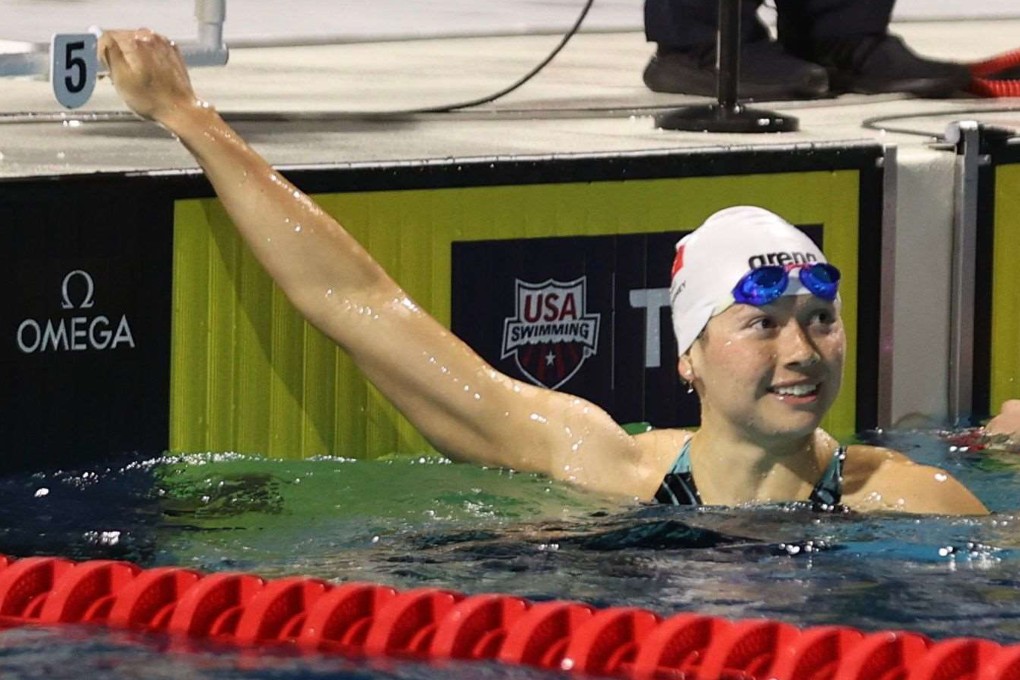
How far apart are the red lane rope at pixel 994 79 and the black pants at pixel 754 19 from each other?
1.21ft

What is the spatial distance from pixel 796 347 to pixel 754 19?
2.99 m

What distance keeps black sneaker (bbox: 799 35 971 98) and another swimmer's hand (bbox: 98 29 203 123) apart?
2974 millimetres

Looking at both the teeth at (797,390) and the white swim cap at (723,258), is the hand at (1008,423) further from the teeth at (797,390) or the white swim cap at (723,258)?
the teeth at (797,390)

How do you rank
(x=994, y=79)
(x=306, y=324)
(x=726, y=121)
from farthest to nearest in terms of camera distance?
(x=994, y=79)
(x=726, y=121)
(x=306, y=324)

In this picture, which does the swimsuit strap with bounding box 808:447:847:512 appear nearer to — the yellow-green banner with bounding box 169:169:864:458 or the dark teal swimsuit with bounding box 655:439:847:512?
the dark teal swimsuit with bounding box 655:439:847:512

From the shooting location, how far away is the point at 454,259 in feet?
14.1

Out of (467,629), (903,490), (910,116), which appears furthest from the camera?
(910,116)

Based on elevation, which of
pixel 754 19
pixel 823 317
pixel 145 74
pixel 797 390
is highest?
pixel 754 19

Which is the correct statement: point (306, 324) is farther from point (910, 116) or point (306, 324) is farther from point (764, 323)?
point (910, 116)

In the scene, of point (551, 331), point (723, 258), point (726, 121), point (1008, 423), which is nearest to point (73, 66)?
point (551, 331)

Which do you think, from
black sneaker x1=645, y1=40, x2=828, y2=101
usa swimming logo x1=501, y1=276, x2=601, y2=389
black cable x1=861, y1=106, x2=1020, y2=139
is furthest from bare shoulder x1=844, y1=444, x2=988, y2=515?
black sneaker x1=645, y1=40, x2=828, y2=101

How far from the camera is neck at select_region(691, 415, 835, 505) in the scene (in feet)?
11.1

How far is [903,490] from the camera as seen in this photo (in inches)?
133

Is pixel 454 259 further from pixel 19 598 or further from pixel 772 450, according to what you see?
pixel 19 598
